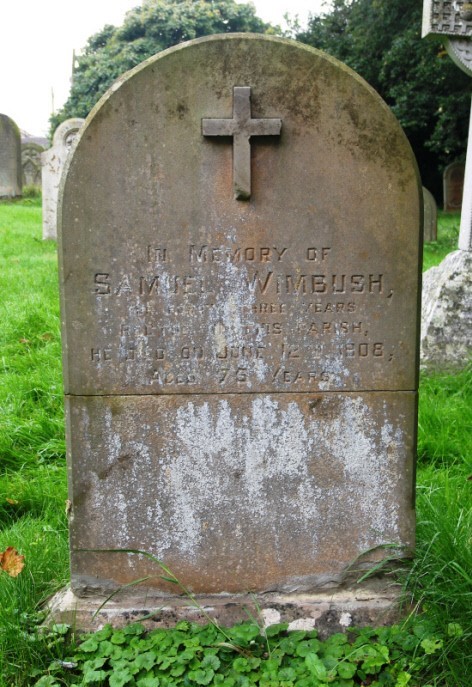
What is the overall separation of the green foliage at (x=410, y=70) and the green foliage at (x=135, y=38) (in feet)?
28.2

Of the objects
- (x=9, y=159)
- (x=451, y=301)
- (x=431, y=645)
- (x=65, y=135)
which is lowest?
(x=431, y=645)

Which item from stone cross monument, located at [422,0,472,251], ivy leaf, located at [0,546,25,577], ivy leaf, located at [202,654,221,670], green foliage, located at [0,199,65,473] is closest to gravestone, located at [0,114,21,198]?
green foliage, located at [0,199,65,473]

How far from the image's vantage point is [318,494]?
2734 millimetres

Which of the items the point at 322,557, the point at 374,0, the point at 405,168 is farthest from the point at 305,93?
the point at 374,0

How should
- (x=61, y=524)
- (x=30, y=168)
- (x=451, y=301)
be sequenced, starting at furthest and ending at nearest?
(x=30, y=168), (x=451, y=301), (x=61, y=524)

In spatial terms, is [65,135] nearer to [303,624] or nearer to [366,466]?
[366,466]

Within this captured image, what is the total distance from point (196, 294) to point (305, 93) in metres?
0.77

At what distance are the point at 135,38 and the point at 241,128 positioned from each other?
28095 mm

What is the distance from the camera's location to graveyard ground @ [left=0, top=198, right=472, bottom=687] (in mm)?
2461

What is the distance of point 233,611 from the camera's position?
107 inches

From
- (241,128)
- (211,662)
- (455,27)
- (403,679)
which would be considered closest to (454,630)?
(403,679)

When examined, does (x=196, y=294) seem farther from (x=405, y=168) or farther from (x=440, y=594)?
(x=440, y=594)

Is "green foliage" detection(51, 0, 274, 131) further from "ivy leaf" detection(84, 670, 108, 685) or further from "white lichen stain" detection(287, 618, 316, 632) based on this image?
"ivy leaf" detection(84, 670, 108, 685)

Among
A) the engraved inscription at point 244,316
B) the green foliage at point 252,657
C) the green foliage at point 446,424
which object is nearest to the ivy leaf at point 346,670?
the green foliage at point 252,657
